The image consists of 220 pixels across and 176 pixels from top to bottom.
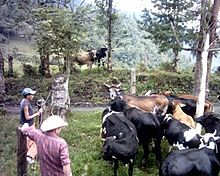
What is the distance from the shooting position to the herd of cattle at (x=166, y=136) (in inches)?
313

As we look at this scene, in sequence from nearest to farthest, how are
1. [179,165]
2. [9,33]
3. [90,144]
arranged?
→ [179,165]
[90,144]
[9,33]

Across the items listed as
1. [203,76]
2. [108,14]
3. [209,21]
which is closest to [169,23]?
[108,14]

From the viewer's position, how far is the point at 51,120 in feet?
19.9

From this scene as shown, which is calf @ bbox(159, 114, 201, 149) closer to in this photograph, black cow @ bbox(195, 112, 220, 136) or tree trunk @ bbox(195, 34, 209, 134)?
black cow @ bbox(195, 112, 220, 136)

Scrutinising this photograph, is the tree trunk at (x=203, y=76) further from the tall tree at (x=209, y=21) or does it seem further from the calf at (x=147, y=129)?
the calf at (x=147, y=129)

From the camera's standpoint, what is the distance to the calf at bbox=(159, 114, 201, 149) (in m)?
9.65

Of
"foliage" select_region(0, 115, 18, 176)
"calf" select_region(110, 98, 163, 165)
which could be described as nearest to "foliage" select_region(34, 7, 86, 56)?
"foliage" select_region(0, 115, 18, 176)

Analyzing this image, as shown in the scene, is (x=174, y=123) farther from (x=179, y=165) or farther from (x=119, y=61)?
(x=119, y=61)

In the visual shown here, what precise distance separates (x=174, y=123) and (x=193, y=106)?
2930 millimetres

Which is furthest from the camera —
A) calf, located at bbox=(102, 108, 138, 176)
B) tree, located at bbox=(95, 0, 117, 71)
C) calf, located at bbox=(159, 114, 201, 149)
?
tree, located at bbox=(95, 0, 117, 71)

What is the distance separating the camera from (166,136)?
34.1 feet

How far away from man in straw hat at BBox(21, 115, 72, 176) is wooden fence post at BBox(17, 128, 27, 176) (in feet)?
2.53

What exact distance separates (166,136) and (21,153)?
4.41m

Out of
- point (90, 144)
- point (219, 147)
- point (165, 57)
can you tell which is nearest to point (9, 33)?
point (90, 144)
